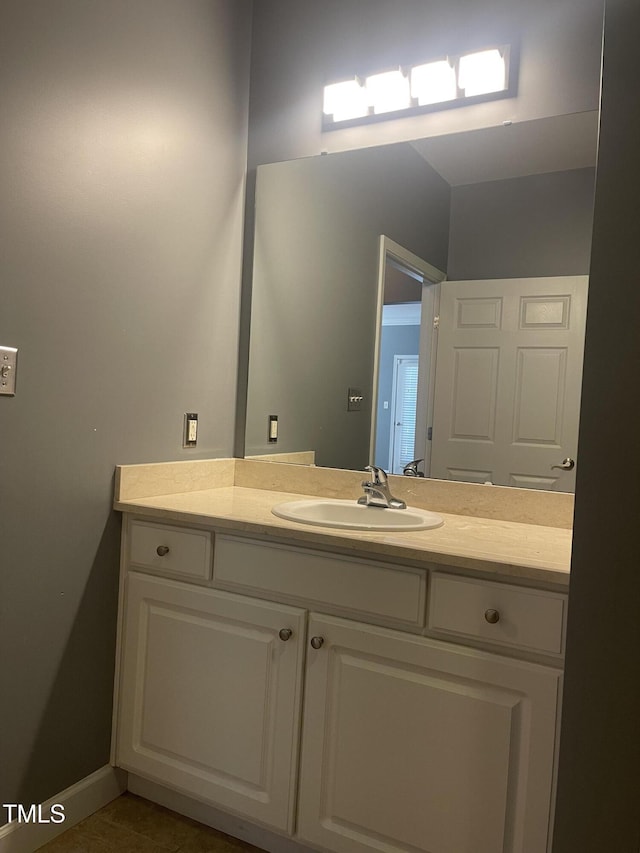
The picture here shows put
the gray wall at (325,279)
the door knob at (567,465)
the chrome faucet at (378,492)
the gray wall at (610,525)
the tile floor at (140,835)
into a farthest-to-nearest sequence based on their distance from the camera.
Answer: the gray wall at (325,279) < the chrome faucet at (378,492) < the door knob at (567,465) < the tile floor at (140,835) < the gray wall at (610,525)

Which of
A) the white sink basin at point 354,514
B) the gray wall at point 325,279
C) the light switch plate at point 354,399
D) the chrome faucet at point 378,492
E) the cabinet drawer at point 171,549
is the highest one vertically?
the gray wall at point 325,279

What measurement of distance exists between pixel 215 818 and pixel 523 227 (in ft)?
5.97

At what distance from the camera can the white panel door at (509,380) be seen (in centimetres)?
166

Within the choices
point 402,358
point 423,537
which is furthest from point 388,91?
point 423,537

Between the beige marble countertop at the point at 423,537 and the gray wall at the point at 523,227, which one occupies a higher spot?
the gray wall at the point at 523,227

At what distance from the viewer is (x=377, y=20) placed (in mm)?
1915

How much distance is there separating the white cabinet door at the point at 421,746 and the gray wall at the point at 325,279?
0.75 m

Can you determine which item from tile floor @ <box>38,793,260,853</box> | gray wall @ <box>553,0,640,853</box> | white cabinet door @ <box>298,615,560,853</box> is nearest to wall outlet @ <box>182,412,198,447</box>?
white cabinet door @ <box>298,615,560,853</box>

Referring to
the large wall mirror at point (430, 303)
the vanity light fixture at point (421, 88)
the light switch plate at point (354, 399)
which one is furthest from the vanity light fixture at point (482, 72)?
the light switch plate at point (354, 399)

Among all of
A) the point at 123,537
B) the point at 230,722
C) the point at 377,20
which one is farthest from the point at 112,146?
the point at 230,722

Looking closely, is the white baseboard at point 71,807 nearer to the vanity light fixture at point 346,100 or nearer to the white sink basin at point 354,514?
the white sink basin at point 354,514

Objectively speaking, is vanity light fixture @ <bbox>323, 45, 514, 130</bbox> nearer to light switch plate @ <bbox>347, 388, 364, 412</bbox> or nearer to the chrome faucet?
light switch plate @ <bbox>347, 388, 364, 412</bbox>

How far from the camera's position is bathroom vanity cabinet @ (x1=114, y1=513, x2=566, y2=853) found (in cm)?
121

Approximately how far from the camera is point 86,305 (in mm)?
1591
